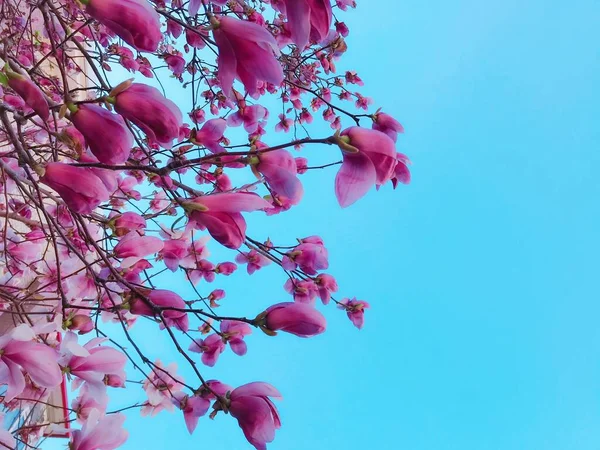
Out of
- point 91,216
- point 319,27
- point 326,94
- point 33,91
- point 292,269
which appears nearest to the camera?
point 33,91

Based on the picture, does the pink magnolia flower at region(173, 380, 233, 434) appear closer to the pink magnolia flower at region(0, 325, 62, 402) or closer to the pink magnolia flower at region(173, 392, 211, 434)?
the pink magnolia flower at region(173, 392, 211, 434)

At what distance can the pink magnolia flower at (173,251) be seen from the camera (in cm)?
139

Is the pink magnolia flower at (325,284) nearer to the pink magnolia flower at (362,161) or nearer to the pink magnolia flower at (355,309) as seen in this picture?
the pink magnolia flower at (355,309)

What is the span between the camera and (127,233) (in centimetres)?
112

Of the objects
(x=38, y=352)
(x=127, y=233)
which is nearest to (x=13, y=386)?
(x=38, y=352)

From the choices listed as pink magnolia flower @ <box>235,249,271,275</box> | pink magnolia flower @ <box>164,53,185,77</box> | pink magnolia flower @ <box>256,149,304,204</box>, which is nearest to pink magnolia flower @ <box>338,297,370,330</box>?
pink magnolia flower @ <box>235,249,271,275</box>

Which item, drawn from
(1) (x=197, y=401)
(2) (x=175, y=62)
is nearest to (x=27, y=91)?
(1) (x=197, y=401)

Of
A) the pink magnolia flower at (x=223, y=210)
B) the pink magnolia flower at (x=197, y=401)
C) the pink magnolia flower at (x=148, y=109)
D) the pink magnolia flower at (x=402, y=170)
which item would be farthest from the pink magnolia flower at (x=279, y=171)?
the pink magnolia flower at (x=197, y=401)

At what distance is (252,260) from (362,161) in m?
1.10

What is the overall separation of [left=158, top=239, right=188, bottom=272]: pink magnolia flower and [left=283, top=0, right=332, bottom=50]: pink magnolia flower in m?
0.85

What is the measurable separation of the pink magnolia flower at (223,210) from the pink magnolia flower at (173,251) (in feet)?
2.27

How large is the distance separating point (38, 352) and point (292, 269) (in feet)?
2.57

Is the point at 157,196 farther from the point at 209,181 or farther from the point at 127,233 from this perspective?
the point at 127,233

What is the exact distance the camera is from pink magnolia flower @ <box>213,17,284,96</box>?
2.27 ft
